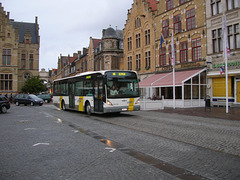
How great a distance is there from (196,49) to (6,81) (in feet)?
139

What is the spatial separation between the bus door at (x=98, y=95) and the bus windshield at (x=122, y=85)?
0.63 metres

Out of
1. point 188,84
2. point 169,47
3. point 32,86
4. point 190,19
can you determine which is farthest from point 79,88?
point 32,86

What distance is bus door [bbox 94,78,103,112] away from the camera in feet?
46.7

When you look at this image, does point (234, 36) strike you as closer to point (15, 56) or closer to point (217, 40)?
point (217, 40)

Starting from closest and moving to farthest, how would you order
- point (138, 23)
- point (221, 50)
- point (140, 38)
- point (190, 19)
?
point (221, 50)
point (190, 19)
point (140, 38)
point (138, 23)

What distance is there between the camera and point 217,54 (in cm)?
2233

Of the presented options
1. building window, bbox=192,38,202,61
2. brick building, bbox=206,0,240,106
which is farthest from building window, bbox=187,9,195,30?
brick building, bbox=206,0,240,106

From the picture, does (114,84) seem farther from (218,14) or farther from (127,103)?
(218,14)

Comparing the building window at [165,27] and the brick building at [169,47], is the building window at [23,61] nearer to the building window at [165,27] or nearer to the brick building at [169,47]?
the brick building at [169,47]

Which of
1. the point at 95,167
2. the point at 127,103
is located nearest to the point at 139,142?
the point at 95,167

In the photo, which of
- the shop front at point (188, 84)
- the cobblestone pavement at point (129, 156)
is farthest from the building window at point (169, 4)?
the cobblestone pavement at point (129, 156)

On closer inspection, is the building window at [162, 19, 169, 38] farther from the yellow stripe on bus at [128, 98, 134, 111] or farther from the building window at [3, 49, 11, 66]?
the building window at [3, 49, 11, 66]

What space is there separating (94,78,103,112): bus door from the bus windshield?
0.63 metres

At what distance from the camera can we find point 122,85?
14.4m
